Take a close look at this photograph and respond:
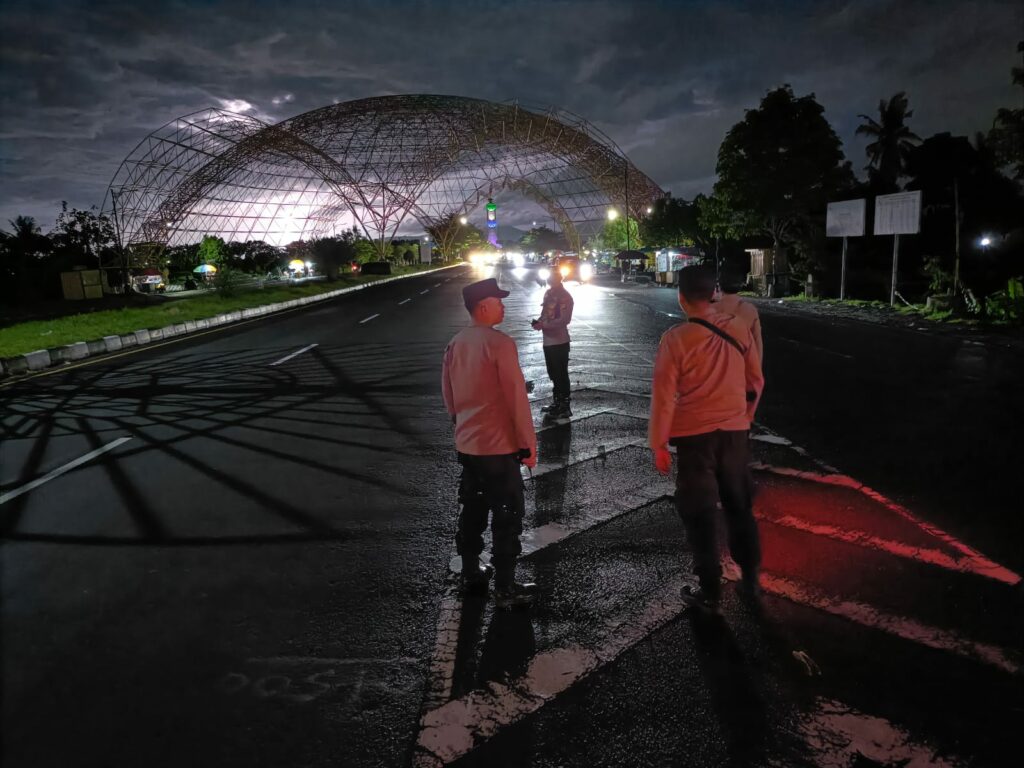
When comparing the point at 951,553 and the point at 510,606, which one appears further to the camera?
the point at 951,553

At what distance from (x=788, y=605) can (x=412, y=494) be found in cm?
293

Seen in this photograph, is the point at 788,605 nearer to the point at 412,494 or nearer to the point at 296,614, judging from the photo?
the point at 296,614

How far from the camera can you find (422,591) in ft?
12.3

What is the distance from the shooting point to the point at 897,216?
2034 centimetres

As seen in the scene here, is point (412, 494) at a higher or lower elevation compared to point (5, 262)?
lower

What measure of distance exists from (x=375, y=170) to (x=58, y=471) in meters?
74.3

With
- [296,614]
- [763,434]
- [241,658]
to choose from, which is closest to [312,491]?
[296,614]

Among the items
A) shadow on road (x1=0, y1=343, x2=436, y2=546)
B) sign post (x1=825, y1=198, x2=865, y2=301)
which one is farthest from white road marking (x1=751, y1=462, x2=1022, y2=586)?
sign post (x1=825, y1=198, x2=865, y2=301)

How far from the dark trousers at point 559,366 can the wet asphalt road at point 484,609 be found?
63 centimetres


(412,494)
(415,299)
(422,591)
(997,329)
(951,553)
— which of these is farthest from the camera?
(415,299)

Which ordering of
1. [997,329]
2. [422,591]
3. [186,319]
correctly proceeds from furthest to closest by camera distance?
[186,319]
[997,329]
[422,591]

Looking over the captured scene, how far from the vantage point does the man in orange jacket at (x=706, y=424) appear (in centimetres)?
325

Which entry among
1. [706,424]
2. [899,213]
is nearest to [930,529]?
[706,424]

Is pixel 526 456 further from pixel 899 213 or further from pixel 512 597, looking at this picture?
pixel 899 213
